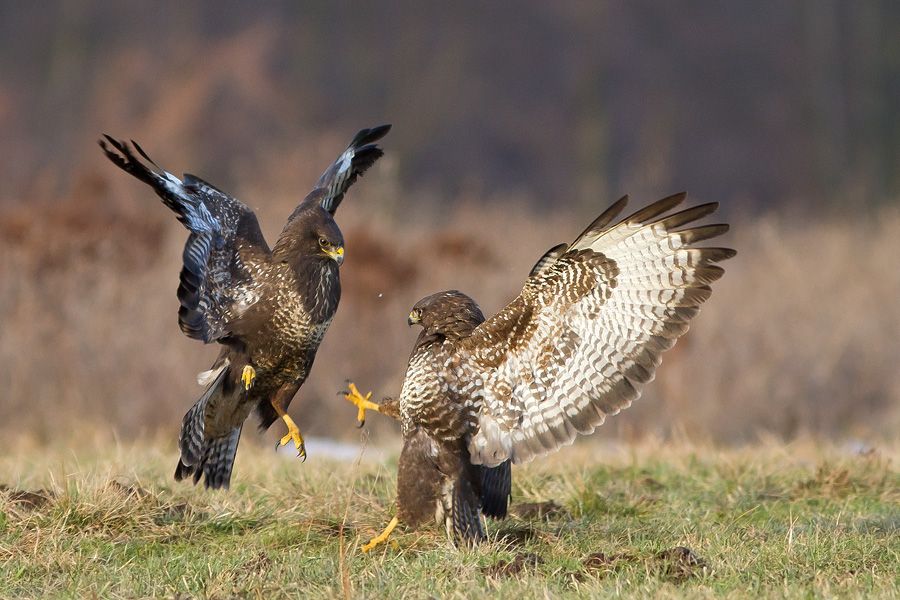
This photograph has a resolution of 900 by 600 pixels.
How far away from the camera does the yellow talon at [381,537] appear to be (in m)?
5.00

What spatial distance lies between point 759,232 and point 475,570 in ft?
37.2

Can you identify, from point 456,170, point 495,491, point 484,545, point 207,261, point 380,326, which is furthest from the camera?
point 456,170

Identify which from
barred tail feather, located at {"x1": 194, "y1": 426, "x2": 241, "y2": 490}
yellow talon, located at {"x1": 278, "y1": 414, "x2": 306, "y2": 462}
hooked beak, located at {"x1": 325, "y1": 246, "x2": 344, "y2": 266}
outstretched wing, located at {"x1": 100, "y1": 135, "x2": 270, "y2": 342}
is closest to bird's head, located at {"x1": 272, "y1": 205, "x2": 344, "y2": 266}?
hooked beak, located at {"x1": 325, "y1": 246, "x2": 344, "y2": 266}

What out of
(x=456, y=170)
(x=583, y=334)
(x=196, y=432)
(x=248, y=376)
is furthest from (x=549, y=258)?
(x=456, y=170)

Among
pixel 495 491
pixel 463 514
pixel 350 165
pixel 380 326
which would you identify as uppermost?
pixel 380 326

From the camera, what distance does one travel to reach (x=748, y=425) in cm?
1218

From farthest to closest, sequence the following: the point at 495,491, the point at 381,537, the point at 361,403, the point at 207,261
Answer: the point at 207,261 < the point at 361,403 < the point at 495,491 < the point at 381,537

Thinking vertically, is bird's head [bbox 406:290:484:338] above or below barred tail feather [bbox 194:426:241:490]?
above

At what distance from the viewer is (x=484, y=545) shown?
193 inches

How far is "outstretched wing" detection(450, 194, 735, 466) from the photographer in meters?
4.96

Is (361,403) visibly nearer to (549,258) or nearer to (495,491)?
(495,491)

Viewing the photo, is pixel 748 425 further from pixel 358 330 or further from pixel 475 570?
pixel 475 570

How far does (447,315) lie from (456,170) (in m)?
23.9

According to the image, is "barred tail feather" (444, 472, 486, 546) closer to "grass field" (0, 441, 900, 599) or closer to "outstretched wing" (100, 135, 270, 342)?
"grass field" (0, 441, 900, 599)
